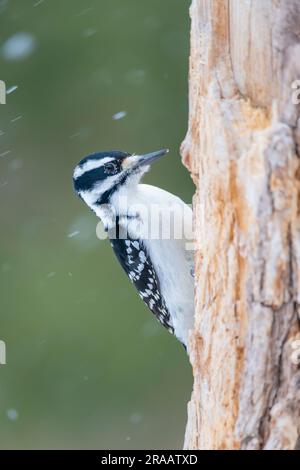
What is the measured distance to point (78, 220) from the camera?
6617mm

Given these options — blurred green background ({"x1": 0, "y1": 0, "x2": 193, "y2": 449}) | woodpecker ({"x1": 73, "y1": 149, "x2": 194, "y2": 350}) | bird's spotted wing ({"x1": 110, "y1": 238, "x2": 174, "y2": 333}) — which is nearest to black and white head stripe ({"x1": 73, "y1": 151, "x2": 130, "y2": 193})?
woodpecker ({"x1": 73, "y1": 149, "x2": 194, "y2": 350})

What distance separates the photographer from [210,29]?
3041 millimetres

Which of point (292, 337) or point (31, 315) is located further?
point (31, 315)

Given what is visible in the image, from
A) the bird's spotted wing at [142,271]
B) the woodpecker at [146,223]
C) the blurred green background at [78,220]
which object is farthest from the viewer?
the blurred green background at [78,220]

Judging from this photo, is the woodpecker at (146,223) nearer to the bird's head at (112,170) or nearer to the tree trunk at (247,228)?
the bird's head at (112,170)

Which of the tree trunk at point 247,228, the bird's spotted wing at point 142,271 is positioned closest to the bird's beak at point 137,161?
the bird's spotted wing at point 142,271

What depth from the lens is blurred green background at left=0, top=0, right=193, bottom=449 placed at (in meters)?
6.48

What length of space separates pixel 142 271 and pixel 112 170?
46 cm

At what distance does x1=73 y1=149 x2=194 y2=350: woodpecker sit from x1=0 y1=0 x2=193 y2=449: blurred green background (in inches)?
91.9

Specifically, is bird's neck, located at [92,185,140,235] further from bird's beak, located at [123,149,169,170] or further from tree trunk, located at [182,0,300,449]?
tree trunk, located at [182,0,300,449]

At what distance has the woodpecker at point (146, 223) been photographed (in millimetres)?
3984
